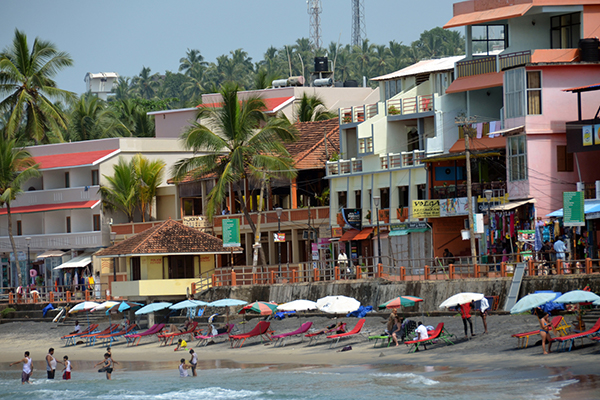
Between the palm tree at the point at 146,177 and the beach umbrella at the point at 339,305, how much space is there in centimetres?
2570

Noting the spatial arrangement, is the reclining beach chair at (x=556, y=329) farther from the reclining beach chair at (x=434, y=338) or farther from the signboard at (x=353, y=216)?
the signboard at (x=353, y=216)

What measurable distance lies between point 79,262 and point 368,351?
95.1ft

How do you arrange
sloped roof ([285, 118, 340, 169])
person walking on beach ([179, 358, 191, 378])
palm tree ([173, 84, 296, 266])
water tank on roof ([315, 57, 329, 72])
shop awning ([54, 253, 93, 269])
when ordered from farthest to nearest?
water tank on roof ([315, 57, 329, 72]) → shop awning ([54, 253, 93, 269]) → sloped roof ([285, 118, 340, 169]) → palm tree ([173, 84, 296, 266]) → person walking on beach ([179, 358, 191, 378])

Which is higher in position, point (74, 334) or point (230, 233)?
point (230, 233)

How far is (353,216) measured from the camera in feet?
154

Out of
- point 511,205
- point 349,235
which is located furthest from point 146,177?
point 511,205

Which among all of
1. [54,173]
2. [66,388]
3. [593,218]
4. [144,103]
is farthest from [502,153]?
[144,103]

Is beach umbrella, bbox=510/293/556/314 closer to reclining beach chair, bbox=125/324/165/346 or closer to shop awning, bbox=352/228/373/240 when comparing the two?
reclining beach chair, bbox=125/324/165/346

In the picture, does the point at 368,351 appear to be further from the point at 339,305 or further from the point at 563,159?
the point at 563,159

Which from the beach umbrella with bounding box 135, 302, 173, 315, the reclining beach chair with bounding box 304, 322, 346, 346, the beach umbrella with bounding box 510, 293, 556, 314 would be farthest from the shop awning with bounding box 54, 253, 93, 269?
the beach umbrella with bounding box 510, 293, 556, 314

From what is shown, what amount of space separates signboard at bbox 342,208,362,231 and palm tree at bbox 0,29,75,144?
79.8 ft

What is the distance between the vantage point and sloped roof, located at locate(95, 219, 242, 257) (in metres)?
48.2

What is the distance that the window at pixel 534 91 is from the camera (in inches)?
1631

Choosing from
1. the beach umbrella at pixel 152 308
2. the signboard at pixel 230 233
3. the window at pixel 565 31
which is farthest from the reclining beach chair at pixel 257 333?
the window at pixel 565 31
